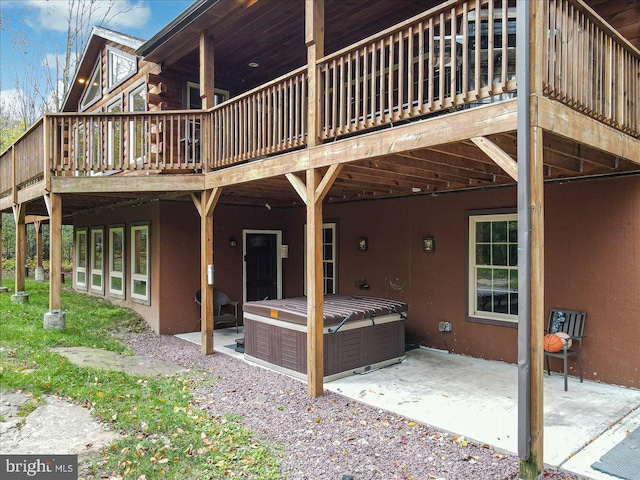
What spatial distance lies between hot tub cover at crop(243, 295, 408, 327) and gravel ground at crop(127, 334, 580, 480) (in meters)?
0.83

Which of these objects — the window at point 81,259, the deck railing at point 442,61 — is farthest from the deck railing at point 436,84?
the window at point 81,259

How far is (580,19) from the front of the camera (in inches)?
154

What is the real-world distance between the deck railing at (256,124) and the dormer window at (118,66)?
409cm

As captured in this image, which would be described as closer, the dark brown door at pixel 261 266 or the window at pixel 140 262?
the window at pixel 140 262

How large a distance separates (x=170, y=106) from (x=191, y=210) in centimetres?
207

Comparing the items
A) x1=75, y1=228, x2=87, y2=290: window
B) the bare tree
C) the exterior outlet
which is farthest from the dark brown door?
the bare tree

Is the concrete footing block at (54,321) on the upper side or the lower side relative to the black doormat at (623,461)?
upper

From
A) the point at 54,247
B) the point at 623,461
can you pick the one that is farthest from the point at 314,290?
the point at 54,247

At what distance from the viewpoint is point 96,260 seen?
1159cm

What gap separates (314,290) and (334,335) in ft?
2.65

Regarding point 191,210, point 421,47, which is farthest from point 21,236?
point 421,47

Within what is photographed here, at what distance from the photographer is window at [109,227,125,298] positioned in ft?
33.0

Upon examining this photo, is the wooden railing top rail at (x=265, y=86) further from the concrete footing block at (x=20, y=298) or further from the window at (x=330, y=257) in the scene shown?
the concrete footing block at (x=20, y=298)

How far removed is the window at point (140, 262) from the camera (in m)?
8.99
